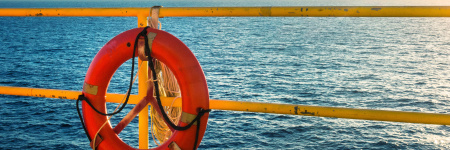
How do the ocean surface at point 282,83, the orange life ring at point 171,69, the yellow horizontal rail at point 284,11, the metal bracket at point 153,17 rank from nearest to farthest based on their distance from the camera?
the yellow horizontal rail at point 284,11 < the orange life ring at point 171,69 < the metal bracket at point 153,17 < the ocean surface at point 282,83

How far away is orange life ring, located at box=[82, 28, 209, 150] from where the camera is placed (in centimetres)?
179

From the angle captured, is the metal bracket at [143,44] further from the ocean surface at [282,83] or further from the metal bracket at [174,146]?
the ocean surface at [282,83]

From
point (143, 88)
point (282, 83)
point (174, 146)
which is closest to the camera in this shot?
point (174, 146)

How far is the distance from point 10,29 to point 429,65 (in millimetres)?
48320

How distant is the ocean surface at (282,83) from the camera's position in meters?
A: 19.1

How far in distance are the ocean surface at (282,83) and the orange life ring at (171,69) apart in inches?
625

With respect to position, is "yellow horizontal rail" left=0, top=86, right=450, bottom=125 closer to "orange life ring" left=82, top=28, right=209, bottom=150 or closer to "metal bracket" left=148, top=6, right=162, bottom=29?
"orange life ring" left=82, top=28, right=209, bottom=150

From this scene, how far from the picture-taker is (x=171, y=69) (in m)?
1.82

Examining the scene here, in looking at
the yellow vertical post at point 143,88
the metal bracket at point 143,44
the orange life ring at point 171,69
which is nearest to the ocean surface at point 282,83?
the yellow vertical post at point 143,88

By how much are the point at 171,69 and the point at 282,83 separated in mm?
25883

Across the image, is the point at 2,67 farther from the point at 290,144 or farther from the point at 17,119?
the point at 290,144

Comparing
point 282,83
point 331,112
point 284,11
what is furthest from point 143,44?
point 282,83

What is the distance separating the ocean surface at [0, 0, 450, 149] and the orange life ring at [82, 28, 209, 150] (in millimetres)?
15870

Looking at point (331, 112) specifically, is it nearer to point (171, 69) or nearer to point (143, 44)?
point (171, 69)
